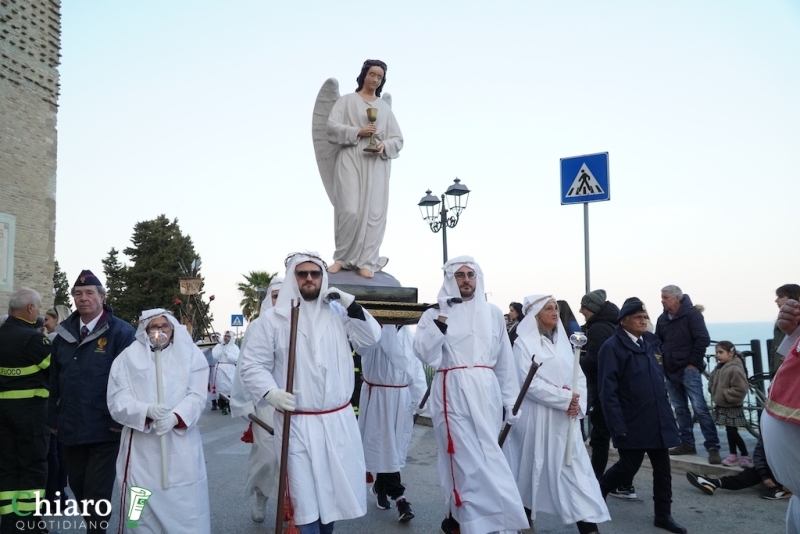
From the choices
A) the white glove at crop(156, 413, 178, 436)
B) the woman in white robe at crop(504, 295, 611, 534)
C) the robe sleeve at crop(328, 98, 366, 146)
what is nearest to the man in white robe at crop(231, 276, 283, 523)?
the white glove at crop(156, 413, 178, 436)

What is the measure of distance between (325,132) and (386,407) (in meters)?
2.85

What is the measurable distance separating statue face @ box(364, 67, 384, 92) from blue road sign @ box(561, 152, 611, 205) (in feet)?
7.82

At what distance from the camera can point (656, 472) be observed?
229 inches

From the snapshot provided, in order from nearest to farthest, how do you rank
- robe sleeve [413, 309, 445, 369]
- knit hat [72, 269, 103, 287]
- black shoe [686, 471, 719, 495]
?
robe sleeve [413, 309, 445, 369], knit hat [72, 269, 103, 287], black shoe [686, 471, 719, 495]

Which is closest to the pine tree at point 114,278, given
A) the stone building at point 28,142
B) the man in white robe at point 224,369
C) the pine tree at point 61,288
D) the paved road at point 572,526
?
the pine tree at point 61,288

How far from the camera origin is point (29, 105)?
21.2 metres

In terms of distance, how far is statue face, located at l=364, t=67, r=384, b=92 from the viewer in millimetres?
6496

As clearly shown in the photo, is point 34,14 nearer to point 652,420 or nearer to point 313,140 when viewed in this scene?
point 313,140

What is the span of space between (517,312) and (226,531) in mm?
6333

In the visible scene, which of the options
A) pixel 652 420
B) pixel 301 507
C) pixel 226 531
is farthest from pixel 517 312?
pixel 301 507

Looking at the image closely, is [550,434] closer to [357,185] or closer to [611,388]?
[611,388]

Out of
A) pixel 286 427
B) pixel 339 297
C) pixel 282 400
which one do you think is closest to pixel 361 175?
pixel 339 297

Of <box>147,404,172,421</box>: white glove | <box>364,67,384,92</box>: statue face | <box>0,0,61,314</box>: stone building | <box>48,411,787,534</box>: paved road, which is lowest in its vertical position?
<box>48,411,787,534</box>: paved road

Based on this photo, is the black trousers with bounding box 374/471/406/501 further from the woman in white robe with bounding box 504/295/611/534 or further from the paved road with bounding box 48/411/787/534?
the woman in white robe with bounding box 504/295/611/534
